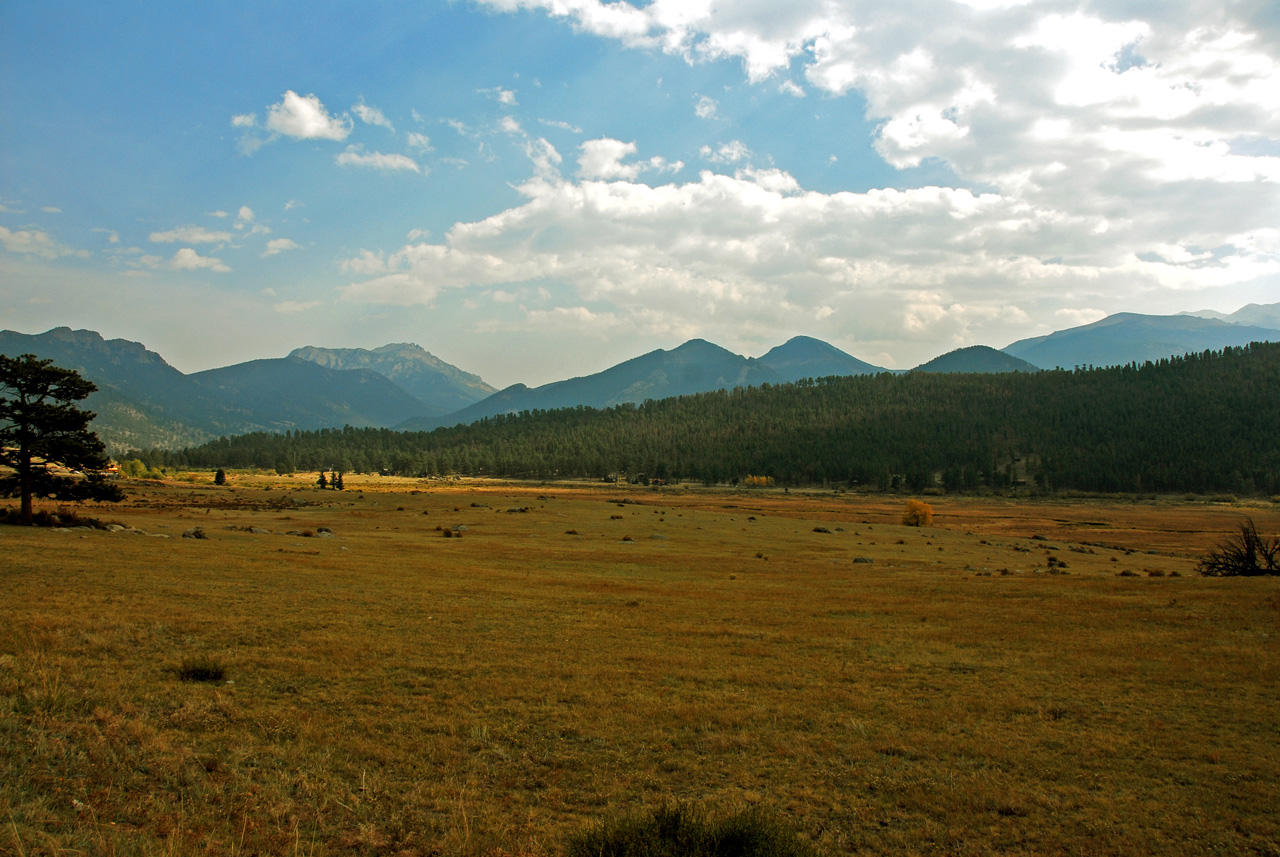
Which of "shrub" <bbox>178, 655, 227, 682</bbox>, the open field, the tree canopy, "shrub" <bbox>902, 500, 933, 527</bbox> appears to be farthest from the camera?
"shrub" <bbox>902, 500, 933, 527</bbox>

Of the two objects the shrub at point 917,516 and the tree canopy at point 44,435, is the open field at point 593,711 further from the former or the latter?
the shrub at point 917,516

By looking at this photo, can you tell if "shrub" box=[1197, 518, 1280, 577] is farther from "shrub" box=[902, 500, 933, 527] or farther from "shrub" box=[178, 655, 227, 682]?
"shrub" box=[902, 500, 933, 527]

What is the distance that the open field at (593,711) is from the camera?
7457 mm

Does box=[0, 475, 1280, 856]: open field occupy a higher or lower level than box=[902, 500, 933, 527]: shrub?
higher

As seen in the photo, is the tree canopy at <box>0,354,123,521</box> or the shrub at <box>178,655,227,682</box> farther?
Answer: the tree canopy at <box>0,354,123,521</box>

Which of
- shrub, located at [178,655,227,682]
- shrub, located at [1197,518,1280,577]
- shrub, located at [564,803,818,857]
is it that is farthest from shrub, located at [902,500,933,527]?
shrub, located at [564,803,818,857]

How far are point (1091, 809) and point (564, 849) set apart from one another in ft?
22.5

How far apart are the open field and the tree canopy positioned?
7.11 meters

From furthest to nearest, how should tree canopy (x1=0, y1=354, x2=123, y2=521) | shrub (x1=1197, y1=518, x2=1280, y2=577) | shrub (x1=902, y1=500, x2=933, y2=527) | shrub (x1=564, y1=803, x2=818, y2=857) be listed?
shrub (x1=902, y1=500, x2=933, y2=527) < tree canopy (x1=0, y1=354, x2=123, y2=521) < shrub (x1=1197, y1=518, x2=1280, y2=577) < shrub (x1=564, y1=803, x2=818, y2=857)

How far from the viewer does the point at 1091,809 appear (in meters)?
8.21

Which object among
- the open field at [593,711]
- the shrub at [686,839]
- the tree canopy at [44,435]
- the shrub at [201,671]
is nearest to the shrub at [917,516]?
the open field at [593,711]

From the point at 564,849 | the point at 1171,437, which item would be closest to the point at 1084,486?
the point at 1171,437

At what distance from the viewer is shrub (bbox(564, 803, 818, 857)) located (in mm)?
6207

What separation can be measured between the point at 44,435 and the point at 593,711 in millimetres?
34308
